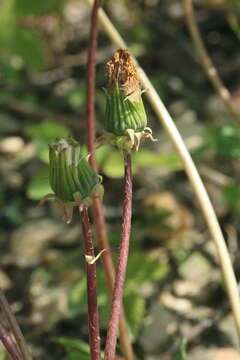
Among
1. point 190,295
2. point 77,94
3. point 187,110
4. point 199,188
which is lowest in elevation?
point 190,295

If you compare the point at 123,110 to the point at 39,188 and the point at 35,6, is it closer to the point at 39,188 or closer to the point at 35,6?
the point at 39,188

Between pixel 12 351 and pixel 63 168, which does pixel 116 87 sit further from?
pixel 12 351

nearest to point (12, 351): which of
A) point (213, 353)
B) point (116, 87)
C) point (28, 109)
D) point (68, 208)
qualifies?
point (68, 208)

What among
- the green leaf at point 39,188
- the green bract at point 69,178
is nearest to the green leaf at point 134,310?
the green leaf at point 39,188

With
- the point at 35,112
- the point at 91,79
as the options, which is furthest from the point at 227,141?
the point at 35,112

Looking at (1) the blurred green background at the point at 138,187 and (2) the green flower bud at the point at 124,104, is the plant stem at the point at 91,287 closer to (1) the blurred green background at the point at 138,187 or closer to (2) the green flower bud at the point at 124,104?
(2) the green flower bud at the point at 124,104
